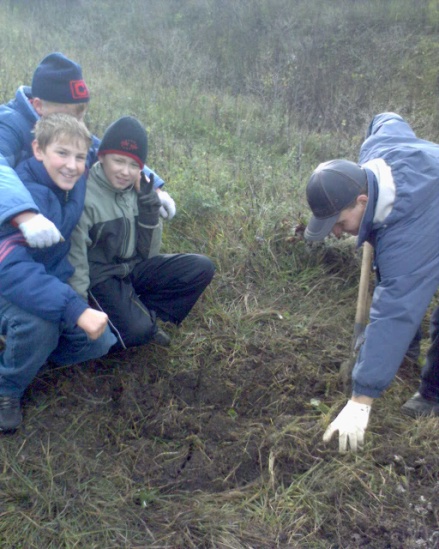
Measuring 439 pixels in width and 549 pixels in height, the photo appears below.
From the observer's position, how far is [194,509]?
2.50m

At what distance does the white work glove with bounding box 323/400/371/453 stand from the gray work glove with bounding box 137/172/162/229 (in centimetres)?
147

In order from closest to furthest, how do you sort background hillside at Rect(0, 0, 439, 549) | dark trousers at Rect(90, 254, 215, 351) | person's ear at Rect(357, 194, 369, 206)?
1. background hillside at Rect(0, 0, 439, 549)
2. person's ear at Rect(357, 194, 369, 206)
3. dark trousers at Rect(90, 254, 215, 351)

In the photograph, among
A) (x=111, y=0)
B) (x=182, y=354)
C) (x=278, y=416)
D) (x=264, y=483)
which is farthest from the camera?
(x=111, y=0)

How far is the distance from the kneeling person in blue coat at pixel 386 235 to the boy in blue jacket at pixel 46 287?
3.83 ft

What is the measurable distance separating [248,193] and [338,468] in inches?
105

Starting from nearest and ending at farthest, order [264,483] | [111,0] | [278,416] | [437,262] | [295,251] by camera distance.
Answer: [437,262] < [264,483] < [278,416] < [295,251] < [111,0]

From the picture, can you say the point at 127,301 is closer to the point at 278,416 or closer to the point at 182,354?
the point at 182,354

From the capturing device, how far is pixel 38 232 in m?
2.53

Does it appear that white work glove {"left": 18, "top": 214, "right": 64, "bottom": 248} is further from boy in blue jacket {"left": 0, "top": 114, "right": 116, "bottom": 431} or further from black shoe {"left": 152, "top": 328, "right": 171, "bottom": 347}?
black shoe {"left": 152, "top": 328, "right": 171, "bottom": 347}

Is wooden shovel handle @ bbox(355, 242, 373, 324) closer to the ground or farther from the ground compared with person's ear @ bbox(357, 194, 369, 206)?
closer to the ground

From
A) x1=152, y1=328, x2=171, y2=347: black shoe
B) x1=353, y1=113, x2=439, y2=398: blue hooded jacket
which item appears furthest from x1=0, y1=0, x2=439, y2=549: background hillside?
x1=353, y1=113, x2=439, y2=398: blue hooded jacket

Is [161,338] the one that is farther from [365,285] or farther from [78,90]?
[78,90]

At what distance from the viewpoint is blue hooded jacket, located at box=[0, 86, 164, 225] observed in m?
2.62

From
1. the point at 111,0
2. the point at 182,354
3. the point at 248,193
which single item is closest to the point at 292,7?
the point at 111,0
